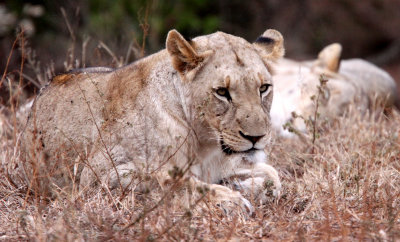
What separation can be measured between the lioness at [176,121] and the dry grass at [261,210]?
17 cm

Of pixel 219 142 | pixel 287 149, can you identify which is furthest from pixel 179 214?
pixel 287 149

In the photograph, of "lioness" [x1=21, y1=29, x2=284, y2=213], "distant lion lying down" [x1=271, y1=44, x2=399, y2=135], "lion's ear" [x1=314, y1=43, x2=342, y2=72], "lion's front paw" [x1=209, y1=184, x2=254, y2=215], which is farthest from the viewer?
"lion's ear" [x1=314, y1=43, x2=342, y2=72]

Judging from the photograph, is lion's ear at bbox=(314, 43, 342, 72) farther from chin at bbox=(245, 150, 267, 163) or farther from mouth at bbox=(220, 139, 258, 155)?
mouth at bbox=(220, 139, 258, 155)

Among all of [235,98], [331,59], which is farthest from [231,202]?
[331,59]

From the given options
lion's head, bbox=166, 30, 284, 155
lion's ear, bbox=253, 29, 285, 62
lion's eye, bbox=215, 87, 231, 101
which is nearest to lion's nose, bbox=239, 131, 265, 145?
lion's head, bbox=166, 30, 284, 155

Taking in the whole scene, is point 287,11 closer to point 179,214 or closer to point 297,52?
point 297,52

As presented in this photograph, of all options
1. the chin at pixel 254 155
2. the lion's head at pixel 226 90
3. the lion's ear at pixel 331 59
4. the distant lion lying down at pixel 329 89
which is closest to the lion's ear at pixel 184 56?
the lion's head at pixel 226 90

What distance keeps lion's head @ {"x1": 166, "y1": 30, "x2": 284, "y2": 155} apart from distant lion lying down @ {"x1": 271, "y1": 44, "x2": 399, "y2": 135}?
2810mm

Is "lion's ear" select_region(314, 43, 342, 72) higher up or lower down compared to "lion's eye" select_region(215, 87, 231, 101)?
lower down

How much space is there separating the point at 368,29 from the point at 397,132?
9.06 m

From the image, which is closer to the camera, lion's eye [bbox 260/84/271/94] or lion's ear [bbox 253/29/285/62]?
lion's eye [bbox 260/84/271/94]

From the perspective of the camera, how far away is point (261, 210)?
3891mm

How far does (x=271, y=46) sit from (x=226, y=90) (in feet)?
2.47

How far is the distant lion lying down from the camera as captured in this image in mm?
7262
